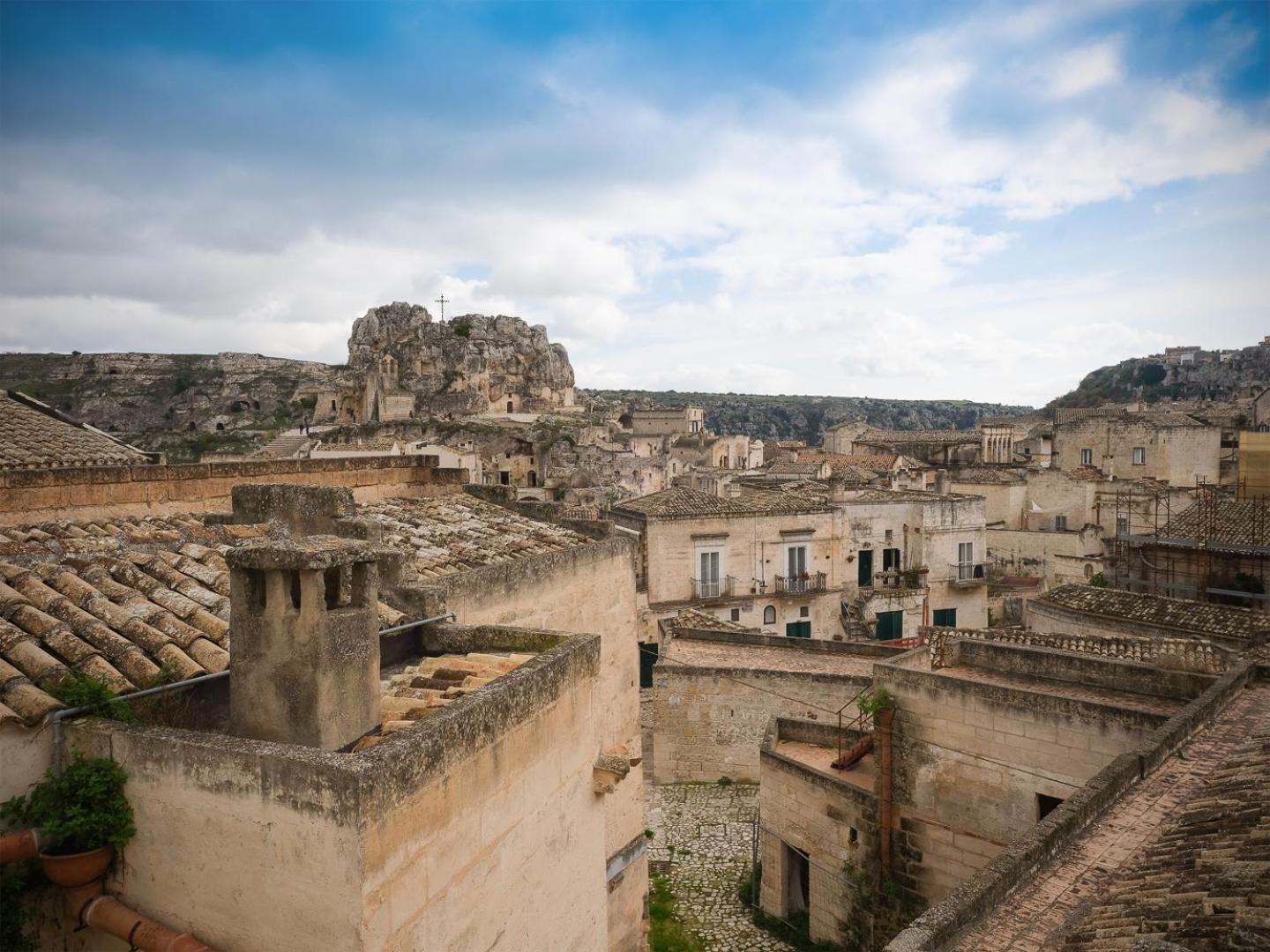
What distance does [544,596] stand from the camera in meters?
9.48

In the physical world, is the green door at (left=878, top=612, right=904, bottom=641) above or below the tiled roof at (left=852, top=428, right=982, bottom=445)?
below

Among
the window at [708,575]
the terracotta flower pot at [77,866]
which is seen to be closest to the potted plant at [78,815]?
the terracotta flower pot at [77,866]

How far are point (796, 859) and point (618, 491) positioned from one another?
3349 centimetres

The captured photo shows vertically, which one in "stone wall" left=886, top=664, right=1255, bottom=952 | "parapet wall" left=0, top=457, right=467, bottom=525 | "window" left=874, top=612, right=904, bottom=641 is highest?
"parapet wall" left=0, top=457, right=467, bottom=525

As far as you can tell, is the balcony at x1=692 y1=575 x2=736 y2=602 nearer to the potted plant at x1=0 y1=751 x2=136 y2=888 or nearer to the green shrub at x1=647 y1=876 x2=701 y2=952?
the green shrub at x1=647 y1=876 x2=701 y2=952

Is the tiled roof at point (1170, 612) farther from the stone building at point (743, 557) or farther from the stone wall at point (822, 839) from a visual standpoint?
the stone building at point (743, 557)

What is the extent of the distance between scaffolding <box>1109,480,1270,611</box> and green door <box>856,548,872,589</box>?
7847 millimetres

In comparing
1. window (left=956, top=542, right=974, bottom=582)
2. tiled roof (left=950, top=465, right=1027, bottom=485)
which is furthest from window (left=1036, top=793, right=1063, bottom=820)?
tiled roof (left=950, top=465, right=1027, bottom=485)


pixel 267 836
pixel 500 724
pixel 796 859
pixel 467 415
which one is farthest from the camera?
pixel 467 415

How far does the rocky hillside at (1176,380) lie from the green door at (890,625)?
7007 centimetres

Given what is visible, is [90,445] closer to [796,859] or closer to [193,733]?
[193,733]

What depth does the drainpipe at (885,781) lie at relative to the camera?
39.3ft

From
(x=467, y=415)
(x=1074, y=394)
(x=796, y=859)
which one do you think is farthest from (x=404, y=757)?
(x=1074, y=394)

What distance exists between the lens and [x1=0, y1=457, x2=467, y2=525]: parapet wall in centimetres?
755
